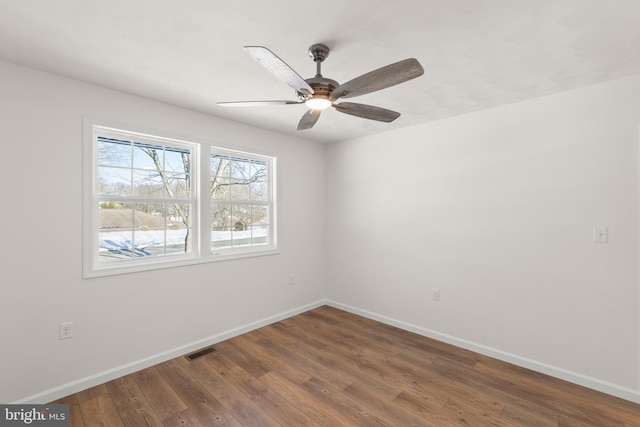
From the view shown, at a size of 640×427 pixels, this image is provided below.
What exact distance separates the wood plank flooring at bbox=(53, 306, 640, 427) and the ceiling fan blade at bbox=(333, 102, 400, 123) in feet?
6.89

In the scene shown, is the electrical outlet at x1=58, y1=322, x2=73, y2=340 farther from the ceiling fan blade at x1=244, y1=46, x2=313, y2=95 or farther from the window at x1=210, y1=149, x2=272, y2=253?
the ceiling fan blade at x1=244, y1=46, x2=313, y2=95

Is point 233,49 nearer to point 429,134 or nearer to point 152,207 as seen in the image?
point 152,207

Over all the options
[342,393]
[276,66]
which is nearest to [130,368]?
[342,393]

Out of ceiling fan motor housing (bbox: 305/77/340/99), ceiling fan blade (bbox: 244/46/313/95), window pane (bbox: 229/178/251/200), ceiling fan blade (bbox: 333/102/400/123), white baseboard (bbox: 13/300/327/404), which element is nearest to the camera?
ceiling fan blade (bbox: 244/46/313/95)

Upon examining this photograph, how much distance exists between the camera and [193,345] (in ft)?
9.53

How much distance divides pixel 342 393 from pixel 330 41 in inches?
98.9

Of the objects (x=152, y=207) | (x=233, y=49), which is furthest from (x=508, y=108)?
(x=152, y=207)

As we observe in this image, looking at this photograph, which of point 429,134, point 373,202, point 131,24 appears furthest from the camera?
point 373,202

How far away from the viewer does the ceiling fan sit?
1381mm

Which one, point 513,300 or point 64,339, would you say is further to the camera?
point 513,300

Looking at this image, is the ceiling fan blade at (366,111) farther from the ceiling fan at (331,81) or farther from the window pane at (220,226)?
the window pane at (220,226)

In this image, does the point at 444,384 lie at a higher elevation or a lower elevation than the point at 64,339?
lower

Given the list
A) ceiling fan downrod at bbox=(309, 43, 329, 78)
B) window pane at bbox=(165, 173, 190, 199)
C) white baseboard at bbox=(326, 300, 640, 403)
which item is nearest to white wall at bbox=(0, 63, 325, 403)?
window pane at bbox=(165, 173, 190, 199)

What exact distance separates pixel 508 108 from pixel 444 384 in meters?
2.56
